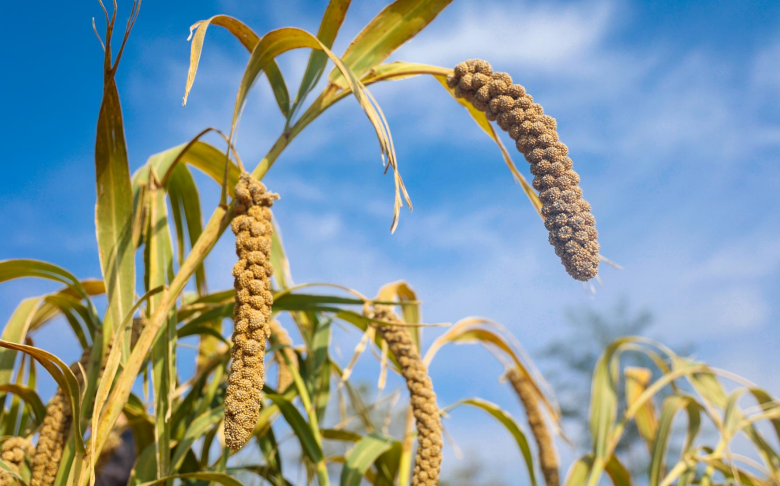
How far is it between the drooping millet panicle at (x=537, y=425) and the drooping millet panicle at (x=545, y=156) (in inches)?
35.7

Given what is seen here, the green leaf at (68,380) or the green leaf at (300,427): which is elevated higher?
the green leaf at (300,427)

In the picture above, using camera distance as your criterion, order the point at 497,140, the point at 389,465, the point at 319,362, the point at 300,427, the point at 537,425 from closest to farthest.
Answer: the point at 497,140 < the point at 300,427 < the point at 319,362 < the point at 389,465 < the point at 537,425

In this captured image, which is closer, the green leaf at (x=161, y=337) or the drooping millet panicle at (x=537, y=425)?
the green leaf at (x=161, y=337)

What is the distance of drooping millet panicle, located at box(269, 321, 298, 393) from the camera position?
4.13 feet

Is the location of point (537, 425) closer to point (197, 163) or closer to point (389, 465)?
point (389, 465)

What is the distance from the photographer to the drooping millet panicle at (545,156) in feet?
2.05

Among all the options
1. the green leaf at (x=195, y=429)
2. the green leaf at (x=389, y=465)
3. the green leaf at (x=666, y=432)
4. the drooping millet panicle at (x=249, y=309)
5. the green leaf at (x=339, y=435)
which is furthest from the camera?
the green leaf at (x=666, y=432)

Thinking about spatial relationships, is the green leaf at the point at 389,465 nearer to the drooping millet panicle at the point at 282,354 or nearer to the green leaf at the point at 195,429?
the drooping millet panicle at the point at 282,354

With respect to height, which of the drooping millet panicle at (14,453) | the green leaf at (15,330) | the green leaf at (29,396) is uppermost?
the green leaf at (15,330)

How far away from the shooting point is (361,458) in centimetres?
112

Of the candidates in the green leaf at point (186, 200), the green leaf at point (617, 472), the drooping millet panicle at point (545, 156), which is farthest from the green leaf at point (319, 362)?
the green leaf at point (617, 472)

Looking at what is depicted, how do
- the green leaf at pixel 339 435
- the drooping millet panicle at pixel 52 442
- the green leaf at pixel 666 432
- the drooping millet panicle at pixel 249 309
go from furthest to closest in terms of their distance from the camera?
1. the green leaf at pixel 666 432
2. the green leaf at pixel 339 435
3. the drooping millet panicle at pixel 52 442
4. the drooping millet panicle at pixel 249 309

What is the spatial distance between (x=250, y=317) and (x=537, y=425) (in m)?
1.08

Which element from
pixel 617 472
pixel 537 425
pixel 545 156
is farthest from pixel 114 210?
pixel 617 472
